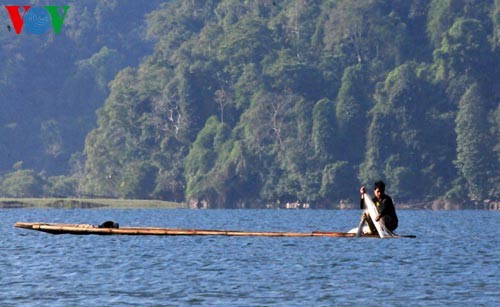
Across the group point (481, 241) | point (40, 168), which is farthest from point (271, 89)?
point (481, 241)

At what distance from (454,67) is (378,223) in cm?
9103

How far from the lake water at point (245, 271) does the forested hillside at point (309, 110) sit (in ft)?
250

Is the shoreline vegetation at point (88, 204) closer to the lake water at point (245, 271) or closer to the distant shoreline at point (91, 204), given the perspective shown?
the distant shoreline at point (91, 204)

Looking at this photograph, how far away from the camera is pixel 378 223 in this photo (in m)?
48.4

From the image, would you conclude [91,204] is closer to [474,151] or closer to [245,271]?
[474,151]

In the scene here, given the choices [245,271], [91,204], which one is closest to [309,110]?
[91,204]

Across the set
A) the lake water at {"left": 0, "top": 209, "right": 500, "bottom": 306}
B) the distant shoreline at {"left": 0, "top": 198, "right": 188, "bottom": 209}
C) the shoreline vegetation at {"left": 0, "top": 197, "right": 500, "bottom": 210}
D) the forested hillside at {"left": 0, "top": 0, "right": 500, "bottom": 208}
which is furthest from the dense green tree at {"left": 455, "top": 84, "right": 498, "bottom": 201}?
the lake water at {"left": 0, "top": 209, "right": 500, "bottom": 306}

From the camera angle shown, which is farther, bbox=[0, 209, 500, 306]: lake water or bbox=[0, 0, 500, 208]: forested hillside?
bbox=[0, 0, 500, 208]: forested hillside

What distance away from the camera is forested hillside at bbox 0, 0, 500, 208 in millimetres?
135750

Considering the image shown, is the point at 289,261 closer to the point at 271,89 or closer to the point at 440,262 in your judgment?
the point at 440,262

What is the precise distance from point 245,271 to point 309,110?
99933 mm

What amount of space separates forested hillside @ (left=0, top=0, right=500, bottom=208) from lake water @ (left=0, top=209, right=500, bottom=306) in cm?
7624

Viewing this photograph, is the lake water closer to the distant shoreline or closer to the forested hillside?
the forested hillside

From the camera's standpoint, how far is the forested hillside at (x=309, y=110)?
136 metres
